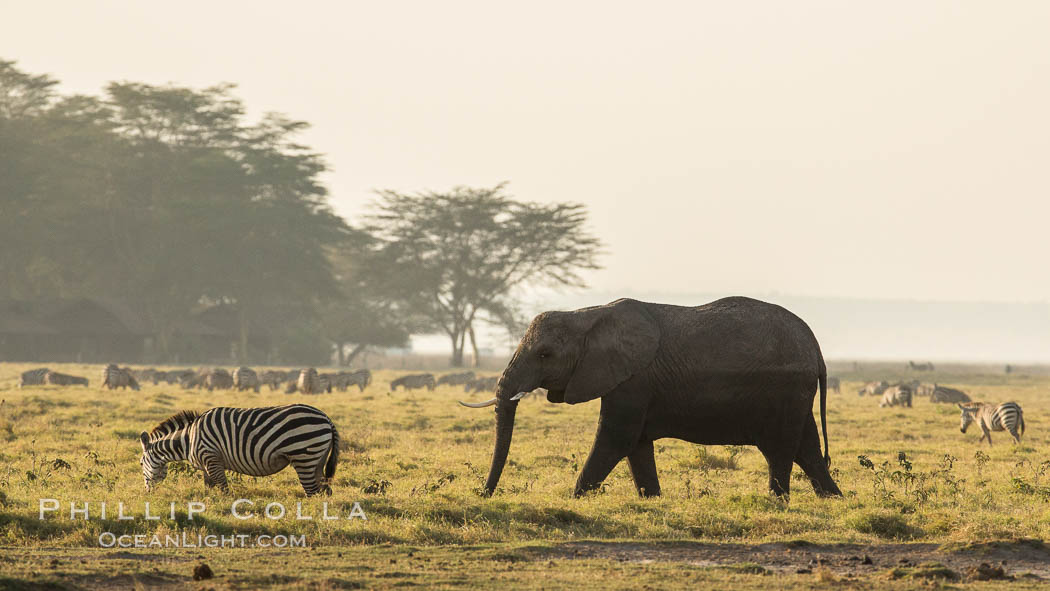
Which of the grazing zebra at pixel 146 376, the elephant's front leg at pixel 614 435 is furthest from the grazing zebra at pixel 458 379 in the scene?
the elephant's front leg at pixel 614 435

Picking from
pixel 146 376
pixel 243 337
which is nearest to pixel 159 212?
pixel 243 337

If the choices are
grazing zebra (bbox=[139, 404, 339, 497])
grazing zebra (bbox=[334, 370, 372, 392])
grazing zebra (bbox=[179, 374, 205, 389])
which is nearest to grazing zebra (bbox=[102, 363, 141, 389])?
grazing zebra (bbox=[179, 374, 205, 389])

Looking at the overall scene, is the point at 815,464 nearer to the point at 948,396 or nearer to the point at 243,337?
the point at 948,396

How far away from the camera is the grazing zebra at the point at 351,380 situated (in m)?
50.1

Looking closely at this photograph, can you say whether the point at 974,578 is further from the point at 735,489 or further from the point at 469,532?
the point at 735,489

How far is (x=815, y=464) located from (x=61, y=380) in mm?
37106

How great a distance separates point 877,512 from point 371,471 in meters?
8.80

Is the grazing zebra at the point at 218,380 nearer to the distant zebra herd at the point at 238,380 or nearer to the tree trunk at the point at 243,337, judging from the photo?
the distant zebra herd at the point at 238,380

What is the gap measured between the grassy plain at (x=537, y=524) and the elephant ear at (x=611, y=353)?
1503mm

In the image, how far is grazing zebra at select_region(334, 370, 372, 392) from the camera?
50125 mm

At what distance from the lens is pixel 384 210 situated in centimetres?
9150

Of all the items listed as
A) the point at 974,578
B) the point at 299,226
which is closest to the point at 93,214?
the point at 299,226

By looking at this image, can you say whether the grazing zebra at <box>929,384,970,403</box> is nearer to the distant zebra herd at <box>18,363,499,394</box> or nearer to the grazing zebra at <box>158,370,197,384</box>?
the distant zebra herd at <box>18,363,499,394</box>

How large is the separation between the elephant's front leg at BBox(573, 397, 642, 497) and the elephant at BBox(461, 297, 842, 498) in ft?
0.04
